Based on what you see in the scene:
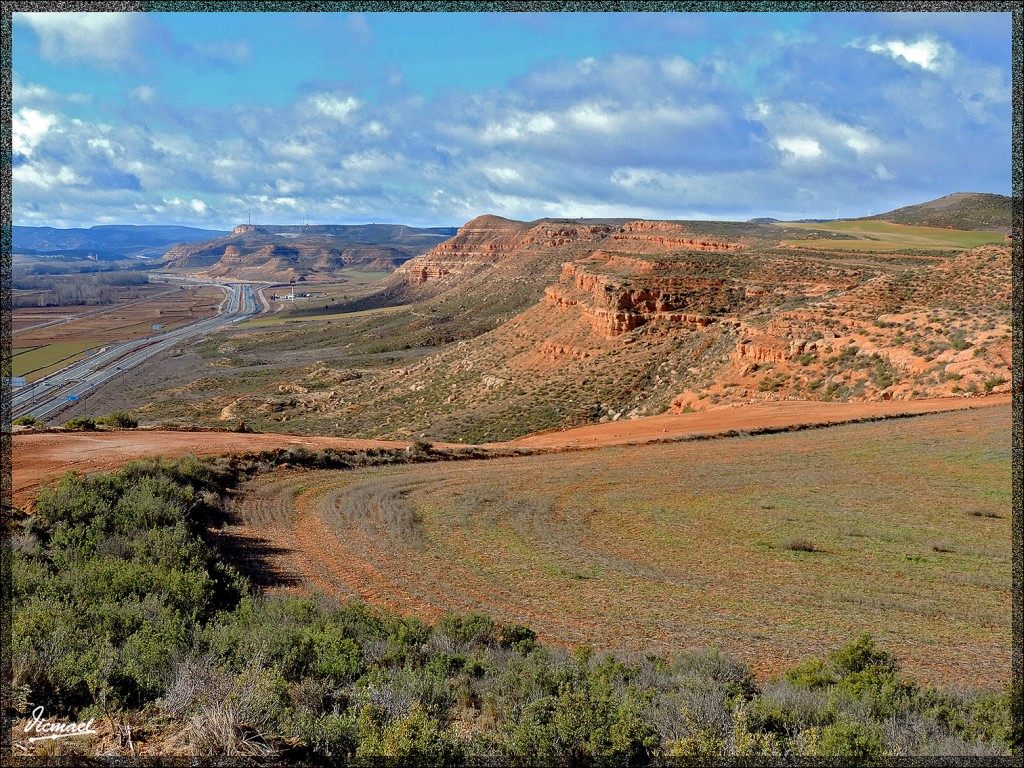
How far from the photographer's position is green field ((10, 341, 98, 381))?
80.5 m

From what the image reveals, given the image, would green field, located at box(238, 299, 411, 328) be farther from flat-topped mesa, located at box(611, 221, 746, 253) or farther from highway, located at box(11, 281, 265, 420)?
flat-topped mesa, located at box(611, 221, 746, 253)

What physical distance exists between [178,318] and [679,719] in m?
156

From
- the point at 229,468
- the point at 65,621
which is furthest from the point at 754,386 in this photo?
the point at 65,621

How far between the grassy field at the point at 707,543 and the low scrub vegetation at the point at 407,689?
123 centimetres

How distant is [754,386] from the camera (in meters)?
32.8

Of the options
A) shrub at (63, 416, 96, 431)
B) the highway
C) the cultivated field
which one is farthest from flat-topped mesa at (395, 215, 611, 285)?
shrub at (63, 416, 96, 431)

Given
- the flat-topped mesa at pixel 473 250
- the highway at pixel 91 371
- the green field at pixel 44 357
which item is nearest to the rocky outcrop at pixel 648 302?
the highway at pixel 91 371

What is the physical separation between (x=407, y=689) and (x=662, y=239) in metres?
90.5

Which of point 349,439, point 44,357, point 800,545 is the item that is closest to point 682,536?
point 800,545

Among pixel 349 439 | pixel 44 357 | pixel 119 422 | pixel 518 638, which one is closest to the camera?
pixel 518 638

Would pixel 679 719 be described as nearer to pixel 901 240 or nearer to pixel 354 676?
pixel 354 676

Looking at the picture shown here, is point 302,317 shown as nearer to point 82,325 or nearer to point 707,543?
point 82,325

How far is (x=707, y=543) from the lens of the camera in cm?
Answer: 1256

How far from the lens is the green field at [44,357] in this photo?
3170 inches
